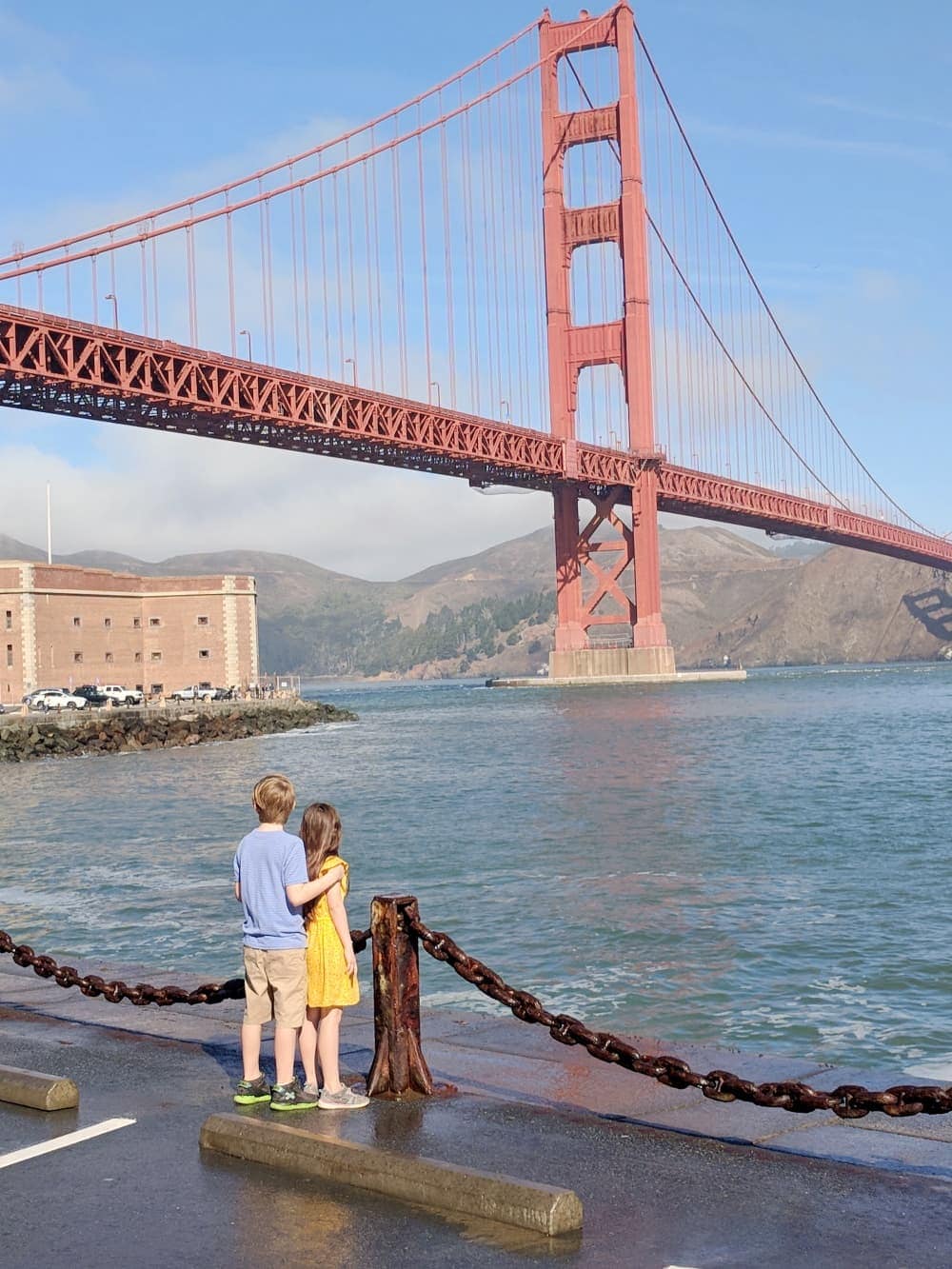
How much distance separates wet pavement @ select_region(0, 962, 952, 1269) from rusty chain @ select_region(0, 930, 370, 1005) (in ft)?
0.80

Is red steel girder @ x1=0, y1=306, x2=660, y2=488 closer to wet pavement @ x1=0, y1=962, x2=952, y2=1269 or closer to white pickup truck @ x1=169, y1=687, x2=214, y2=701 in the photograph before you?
white pickup truck @ x1=169, y1=687, x2=214, y2=701

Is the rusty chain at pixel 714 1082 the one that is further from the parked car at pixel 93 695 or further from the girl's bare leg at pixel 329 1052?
the parked car at pixel 93 695

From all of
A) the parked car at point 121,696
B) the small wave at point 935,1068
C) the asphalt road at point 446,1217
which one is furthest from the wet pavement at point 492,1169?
the parked car at point 121,696

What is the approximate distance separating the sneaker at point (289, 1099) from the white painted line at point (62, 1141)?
50 centimetres

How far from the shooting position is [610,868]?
17.0 m

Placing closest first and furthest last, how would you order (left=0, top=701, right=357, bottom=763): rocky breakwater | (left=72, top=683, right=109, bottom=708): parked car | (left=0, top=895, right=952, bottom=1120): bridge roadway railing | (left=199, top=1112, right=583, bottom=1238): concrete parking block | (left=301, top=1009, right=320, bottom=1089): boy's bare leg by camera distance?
(left=199, top=1112, right=583, bottom=1238): concrete parking block < (left=0, top=895, right=952, bottom=1120): bridge roadway railing < (left=301, top=1009, right=320, bottom=1089): boy's bare leg < (left=0, top=701, right=357, bottom=763): rocky breakwater < (left=72, top=683, right=109, bottom=708): parked car

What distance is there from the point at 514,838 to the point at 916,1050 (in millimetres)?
11688

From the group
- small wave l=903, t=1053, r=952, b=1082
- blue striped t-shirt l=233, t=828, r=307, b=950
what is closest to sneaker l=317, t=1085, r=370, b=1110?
blue striped t-shirt l=233, t=828, r=307, b=950

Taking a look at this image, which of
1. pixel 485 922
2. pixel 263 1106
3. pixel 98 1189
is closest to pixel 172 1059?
pixel 263 1106

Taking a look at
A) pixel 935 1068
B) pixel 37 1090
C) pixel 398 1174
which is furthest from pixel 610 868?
pixel 398 1174

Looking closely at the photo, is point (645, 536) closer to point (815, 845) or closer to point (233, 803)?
point (233, 803)

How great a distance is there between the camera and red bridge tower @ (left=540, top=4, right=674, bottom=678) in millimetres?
72750

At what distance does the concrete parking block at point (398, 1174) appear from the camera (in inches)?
165

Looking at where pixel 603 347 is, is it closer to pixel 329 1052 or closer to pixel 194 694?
pixel 194 694
